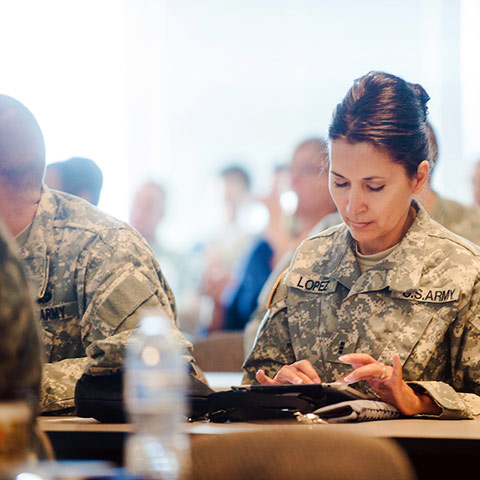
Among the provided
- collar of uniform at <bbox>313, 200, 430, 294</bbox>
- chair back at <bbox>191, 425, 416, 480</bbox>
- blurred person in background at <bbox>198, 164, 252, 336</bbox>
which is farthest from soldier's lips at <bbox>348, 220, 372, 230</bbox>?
blurred person in background at <bbox>198, 164, 252, 336</bbox>

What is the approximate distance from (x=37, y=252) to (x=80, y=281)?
148mm

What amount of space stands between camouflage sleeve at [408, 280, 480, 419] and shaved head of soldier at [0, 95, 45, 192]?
1.11m

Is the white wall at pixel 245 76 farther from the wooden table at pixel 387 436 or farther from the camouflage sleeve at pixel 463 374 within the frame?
the wooden table at pixel 387 436

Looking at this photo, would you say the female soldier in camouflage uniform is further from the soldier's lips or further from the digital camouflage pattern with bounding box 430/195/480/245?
the digital camouflage pattern with bounding box 430/195/480/245

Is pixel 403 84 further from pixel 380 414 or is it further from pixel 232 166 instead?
pixel 232 166

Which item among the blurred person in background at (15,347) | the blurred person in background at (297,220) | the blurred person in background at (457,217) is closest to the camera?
the blurred person in background at (15,347)

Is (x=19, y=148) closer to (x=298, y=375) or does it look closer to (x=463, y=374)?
(x=298, y=375)

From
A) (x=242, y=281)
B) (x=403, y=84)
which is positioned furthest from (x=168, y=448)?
(x=242, y=281)

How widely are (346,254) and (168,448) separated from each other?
3.89 feet

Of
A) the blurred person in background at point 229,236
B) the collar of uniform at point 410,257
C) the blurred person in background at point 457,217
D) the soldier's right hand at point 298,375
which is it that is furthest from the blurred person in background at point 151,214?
the soldier's right hand at point 298,375

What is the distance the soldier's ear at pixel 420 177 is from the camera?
212cm

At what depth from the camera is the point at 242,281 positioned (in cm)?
475

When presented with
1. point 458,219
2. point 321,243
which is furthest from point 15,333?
point 458,219

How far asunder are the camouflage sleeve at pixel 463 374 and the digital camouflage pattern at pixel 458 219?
1.45 meters
